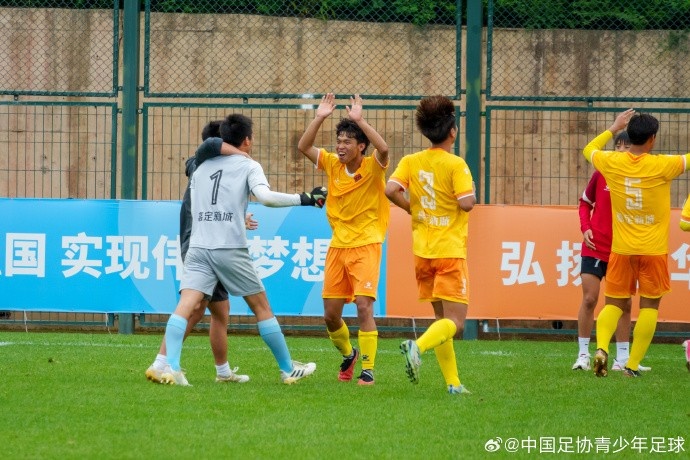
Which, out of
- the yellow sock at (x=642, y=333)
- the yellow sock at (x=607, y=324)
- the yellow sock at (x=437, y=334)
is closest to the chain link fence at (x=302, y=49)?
the yellow sock at (x=607, y=324)

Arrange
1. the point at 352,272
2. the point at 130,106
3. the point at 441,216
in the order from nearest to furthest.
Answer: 1. the point at 441,216
2. the point at 352,272
3. the point at 130,106

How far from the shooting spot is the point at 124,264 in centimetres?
1427

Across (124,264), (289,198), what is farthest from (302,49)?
(289,198)

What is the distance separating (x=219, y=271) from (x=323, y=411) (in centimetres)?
175

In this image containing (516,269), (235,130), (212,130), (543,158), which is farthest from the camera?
(543,158)

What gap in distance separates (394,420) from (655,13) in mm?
10483

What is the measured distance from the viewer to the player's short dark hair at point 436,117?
840 cm

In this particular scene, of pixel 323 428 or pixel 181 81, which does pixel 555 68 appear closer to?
Result: pixel 181 81

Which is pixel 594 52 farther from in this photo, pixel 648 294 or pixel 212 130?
pixel 212 130

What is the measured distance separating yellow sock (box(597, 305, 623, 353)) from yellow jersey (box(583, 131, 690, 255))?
502 mm

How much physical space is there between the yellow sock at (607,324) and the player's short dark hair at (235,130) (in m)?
3.27

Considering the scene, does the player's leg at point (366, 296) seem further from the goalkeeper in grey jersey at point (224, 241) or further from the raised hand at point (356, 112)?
the raised hand at point (356, 112)

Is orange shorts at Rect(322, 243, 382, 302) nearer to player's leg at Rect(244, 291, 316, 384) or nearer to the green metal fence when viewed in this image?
player's leg at Rect(244, 291, 316, 384)

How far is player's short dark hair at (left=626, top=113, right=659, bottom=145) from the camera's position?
9805 millimetres
